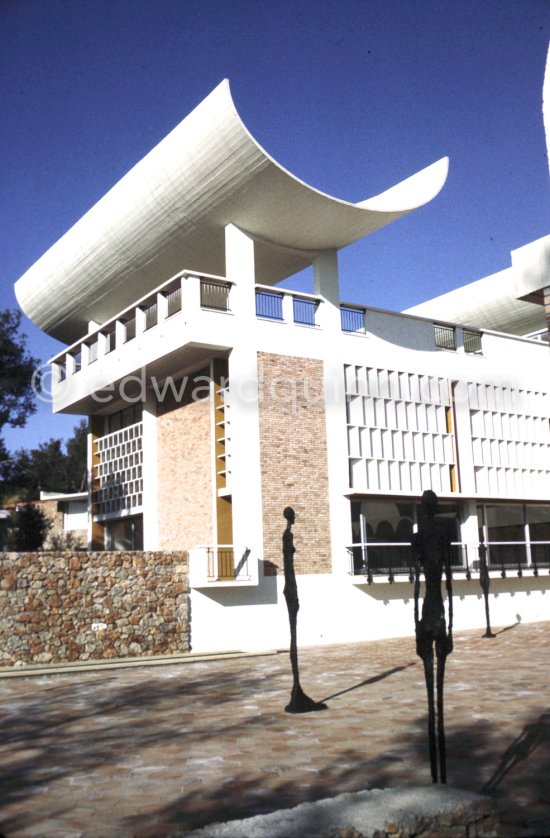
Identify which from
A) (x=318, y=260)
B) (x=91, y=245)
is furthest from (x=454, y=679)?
(x=91, y=245)

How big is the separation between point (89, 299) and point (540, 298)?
769 inches

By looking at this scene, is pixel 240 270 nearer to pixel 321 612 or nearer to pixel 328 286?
pixel 328 286

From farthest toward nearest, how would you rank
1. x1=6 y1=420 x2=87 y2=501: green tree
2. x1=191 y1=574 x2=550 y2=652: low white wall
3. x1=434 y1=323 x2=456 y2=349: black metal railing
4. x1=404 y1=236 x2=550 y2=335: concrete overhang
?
x1=6 y1=420 x2=87 y2=501: green tree
x1=404 y1=236 x2=550 y2=335: concrete overhang
x1=434 y1=323 x2=456 y2=349: black metal railing
x1=191 y1=574 x2=550 y2=652: low white wall

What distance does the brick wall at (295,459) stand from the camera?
20422mm

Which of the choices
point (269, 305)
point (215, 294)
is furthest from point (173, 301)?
point (269, 305)

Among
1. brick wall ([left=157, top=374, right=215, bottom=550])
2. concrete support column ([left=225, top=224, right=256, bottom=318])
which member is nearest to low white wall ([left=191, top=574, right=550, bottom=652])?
brick wall ([left=157, top=374, right=215, bottom=550])

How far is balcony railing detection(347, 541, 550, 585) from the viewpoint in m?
21.6

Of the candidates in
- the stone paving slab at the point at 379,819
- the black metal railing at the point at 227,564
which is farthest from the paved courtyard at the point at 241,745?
the black metal railing at the point at 227,564

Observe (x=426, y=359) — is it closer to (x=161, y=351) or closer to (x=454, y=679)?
(x=161, y=351)

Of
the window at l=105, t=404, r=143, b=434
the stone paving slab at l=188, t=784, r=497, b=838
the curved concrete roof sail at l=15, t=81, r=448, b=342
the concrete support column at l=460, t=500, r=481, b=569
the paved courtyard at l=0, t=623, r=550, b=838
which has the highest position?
the curved concrete roof sail at l=15, t=81, r=448, b=342

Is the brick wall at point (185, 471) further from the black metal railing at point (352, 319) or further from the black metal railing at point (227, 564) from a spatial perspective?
the black metal railing at point (352, 319)

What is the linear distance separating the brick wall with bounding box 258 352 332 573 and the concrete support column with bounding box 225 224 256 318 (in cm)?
133

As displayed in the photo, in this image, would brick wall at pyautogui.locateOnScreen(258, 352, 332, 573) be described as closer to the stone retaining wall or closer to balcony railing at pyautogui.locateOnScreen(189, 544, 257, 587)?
balcony railing at pyautogui.locateOnScreen(189, 544, 257, 587)

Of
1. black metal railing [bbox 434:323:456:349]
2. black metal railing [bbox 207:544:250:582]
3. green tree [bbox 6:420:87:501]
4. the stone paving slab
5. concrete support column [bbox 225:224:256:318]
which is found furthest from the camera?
green tree [bbox 6:420:87:501]
